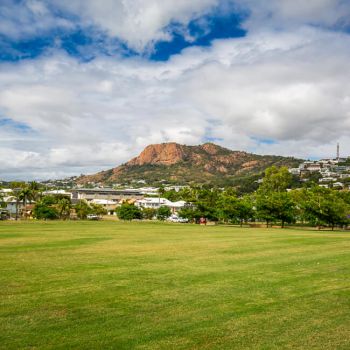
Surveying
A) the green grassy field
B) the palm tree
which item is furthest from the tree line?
the green grassy field

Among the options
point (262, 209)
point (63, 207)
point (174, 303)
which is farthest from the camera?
point (63, 207)

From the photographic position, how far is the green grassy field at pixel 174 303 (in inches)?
367

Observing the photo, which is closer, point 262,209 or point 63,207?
point 262,209

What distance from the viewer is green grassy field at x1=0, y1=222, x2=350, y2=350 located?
9312mm

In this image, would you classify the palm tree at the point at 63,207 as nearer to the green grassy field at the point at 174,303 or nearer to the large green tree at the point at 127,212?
the large green tree at the point at 127,212

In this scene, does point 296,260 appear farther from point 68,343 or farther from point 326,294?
point 68,343

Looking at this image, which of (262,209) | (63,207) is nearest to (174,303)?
(262,209)

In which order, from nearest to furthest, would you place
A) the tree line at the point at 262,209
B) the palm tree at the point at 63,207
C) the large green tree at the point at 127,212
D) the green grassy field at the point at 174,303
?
the green grassy field at the point at 174,303 → the tree line at the point at 262,209 → the palm tree at the point at 63,207 → the large green tree at the point at 127,212

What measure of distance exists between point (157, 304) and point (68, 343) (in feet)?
12.3

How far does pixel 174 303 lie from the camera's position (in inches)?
486

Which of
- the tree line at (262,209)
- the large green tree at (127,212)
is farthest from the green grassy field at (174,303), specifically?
the large green tree at (127,212)

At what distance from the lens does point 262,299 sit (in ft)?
42.3

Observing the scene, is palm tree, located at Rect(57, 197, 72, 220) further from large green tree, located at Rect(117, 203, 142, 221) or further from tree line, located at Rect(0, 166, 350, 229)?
large green tree, located at Rect(117, 203, 142, 221)

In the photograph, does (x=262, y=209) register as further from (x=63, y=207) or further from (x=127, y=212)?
(x=63, y=207)
